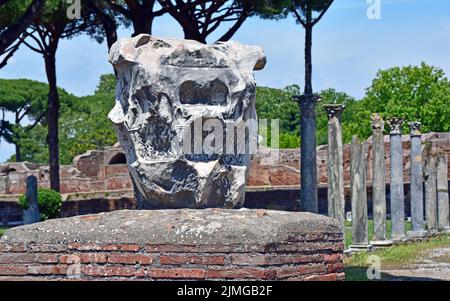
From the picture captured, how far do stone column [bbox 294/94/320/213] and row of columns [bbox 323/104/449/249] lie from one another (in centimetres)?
121

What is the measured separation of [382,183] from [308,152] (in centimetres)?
178

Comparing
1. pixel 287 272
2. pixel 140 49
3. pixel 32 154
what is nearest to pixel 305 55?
pixel 140 49

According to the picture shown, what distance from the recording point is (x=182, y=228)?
19.9 feet

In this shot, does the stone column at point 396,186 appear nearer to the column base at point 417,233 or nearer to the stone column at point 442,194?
the column base at point 417,233

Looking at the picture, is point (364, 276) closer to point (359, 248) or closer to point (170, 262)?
point (359, 248)

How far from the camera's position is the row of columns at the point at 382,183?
15.7 meters

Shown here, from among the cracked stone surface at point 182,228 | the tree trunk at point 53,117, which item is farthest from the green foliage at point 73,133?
the cracked stone surface at point 182,228

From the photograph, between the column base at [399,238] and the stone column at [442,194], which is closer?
the column base at [399,238]

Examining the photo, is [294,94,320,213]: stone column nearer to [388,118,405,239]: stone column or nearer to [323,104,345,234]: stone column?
[388,118,405,239]: stone column

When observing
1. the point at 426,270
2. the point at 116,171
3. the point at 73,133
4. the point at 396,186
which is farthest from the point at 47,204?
the point at 73,133

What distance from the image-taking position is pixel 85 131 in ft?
158

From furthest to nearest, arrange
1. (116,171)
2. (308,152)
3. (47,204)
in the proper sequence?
(116,171) → (47,204) → (308,152)

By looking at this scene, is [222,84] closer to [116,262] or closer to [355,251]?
[116,262]
